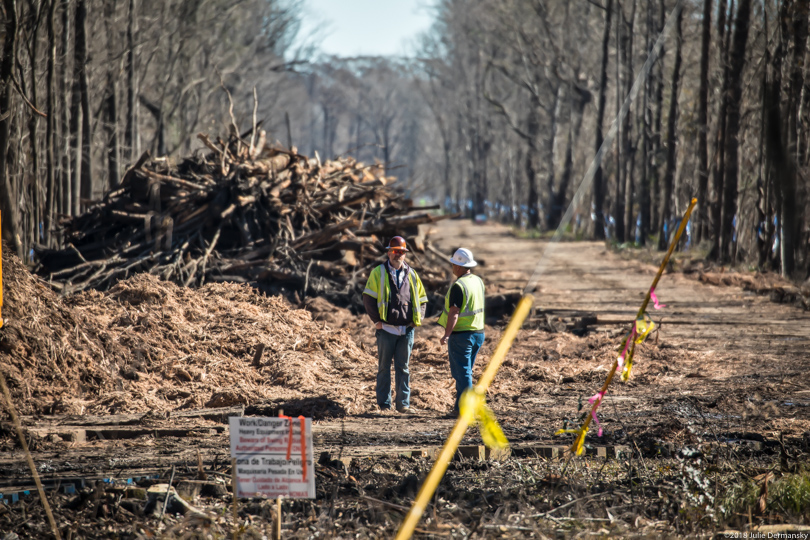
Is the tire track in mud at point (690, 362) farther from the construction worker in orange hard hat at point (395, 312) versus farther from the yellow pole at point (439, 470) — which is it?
the yellow pole at point (439, 470)

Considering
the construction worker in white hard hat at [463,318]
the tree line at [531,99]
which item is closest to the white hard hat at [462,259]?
the construction worker in white hard hat at [463,318]

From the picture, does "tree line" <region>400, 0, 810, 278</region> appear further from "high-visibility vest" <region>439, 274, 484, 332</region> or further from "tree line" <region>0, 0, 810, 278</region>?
"high-visibility vest" <region>439, 274, 484, 332</region>

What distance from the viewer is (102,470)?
17.7 feet

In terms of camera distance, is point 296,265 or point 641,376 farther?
point 296,265

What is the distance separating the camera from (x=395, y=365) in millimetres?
7641

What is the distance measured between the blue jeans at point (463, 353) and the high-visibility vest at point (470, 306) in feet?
0.28

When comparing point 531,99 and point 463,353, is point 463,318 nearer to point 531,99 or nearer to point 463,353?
point 463,353

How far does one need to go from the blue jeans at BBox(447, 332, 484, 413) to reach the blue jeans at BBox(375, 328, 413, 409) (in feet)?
1.74

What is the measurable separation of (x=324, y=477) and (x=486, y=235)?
33037 mm

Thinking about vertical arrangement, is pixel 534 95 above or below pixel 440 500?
above

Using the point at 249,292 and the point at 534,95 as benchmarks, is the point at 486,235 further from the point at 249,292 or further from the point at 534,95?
the point at 249,292

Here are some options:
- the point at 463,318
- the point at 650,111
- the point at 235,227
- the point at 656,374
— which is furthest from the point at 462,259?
the point at 650,111

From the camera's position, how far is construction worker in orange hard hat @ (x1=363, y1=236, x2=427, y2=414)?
24.4 ft

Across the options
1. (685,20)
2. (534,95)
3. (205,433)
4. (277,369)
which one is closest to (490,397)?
(277,369)
